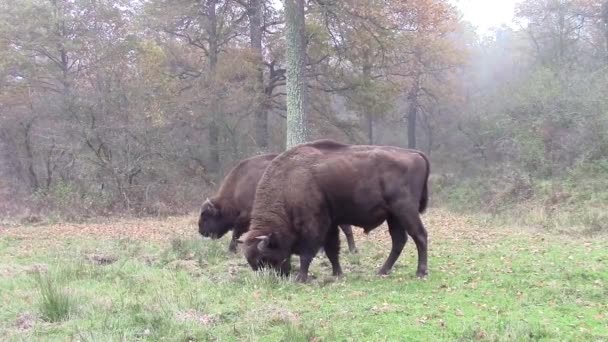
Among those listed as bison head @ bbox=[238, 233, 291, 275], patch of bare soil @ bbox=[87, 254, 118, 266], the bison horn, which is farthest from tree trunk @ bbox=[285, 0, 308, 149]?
the bison horn

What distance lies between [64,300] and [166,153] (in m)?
17.5

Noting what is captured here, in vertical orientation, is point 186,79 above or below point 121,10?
below

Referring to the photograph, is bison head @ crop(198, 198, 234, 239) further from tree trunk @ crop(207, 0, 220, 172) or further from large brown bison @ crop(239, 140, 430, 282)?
tree trunk @ crop(207, 0, 220, 172)

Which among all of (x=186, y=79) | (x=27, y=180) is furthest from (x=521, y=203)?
(x=27, y=180)

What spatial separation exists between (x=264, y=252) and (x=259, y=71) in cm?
1770

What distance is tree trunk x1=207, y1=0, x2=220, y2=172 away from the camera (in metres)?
25.5

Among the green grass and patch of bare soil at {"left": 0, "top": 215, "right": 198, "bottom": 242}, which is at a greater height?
the green grass

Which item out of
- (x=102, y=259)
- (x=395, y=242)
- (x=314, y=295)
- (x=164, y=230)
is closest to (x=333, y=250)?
(x=395, y=242)

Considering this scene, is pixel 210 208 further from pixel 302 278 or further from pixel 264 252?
pixel 302 278

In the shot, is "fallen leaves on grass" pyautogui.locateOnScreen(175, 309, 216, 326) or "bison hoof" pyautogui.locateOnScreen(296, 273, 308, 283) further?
"bison hoof" pyautogui.locateOnScreen(296, 273, 308, 283)

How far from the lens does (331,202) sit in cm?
958

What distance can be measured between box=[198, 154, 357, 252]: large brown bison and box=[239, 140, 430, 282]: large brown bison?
9.12 ft

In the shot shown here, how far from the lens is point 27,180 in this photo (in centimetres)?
2491

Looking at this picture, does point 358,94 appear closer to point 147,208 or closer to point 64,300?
point 147,208
